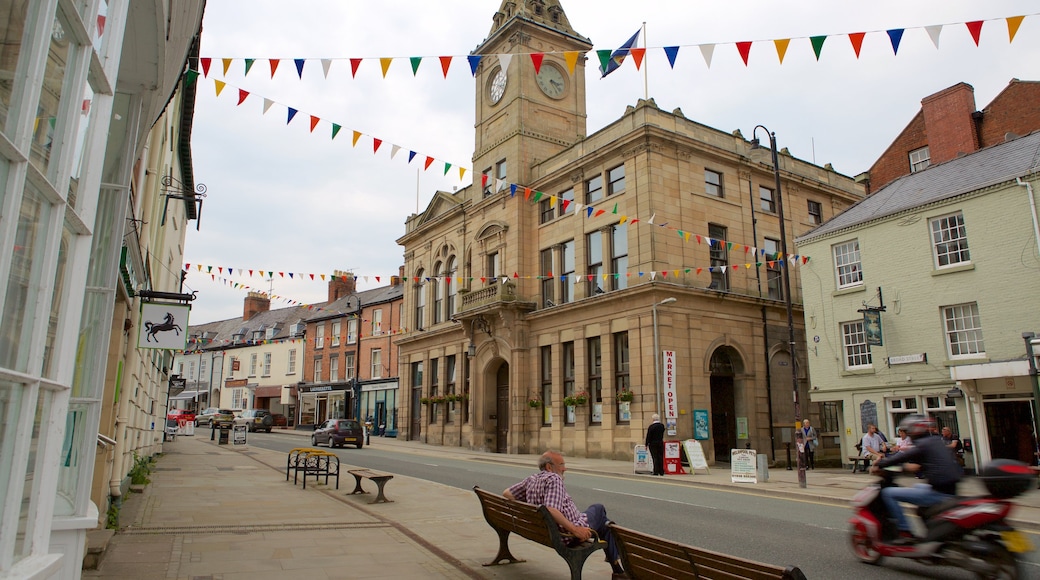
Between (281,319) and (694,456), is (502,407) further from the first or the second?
(281,319)

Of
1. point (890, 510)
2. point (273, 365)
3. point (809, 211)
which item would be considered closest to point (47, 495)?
point (890, 510)

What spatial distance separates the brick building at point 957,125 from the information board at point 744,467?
16052mm

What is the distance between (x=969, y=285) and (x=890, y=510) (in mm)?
14101

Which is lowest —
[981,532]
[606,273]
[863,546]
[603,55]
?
[863,546]

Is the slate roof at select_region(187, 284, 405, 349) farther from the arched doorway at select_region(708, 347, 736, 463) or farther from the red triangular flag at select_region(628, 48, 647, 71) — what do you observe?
the red triangular flag at select_region(628, 48, 647, 71)

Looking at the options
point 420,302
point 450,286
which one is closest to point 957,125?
point 450,286

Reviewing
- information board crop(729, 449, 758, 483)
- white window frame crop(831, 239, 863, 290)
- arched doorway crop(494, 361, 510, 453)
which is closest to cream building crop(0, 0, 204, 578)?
information board crop(729, 449, 758, 483)

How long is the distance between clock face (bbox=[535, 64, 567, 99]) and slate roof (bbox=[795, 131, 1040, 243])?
1497 cm

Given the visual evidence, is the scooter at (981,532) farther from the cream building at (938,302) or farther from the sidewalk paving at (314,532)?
the cream building at (938,302)

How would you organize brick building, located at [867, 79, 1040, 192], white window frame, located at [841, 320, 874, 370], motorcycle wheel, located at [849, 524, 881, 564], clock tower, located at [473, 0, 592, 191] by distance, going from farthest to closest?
clock tower, located at [473, 0, 592, 191] → brick building, located at [867, 79, 1040, 192] → white window frame, located at [841, 320, 874, 370] → motorcycle wheel, located at [849, 524, 881, 564]

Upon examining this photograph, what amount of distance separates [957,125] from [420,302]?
96.0ft

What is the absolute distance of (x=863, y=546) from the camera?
27.0ft

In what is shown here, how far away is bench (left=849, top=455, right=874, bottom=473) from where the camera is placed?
19.8m

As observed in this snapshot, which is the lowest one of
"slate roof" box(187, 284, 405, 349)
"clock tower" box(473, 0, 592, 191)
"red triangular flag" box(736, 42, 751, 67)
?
"red triangular flag" box(736, 42, 751, 67)
